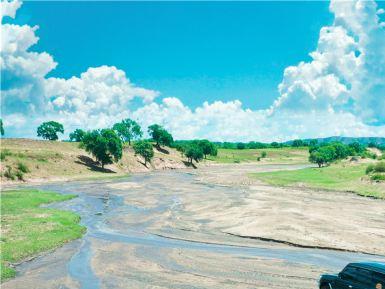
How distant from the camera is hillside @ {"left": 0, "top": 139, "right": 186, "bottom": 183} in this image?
115 metres

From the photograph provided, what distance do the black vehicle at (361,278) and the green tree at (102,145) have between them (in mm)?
126072

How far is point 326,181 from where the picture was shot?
96625 millimetres

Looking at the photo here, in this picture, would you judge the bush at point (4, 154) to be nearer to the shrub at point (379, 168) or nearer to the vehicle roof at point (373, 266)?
the shrub at point (379, 168)

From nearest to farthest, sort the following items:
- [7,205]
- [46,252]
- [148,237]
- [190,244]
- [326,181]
Answer: [46,252], [190,244], [148,237], [7,205], [326,181]

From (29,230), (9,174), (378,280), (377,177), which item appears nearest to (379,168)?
(377,177)

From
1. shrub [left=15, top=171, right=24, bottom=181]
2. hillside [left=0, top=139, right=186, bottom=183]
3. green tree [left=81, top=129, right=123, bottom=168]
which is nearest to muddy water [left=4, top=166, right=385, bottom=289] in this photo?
shrub [left=15, top=171, right=24, bottom=181]

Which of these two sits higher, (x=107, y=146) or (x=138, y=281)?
(x=107, y=146)

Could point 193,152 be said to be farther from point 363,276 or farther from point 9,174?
point 363,276

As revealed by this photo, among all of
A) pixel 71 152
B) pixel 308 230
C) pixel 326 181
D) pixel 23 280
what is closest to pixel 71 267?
pixel 23 280

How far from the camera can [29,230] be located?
41.2 meters

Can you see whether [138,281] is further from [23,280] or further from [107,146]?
[107,146]

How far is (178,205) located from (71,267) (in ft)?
117

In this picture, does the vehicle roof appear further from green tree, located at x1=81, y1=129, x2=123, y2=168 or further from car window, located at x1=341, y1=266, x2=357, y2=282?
green tree, located at x1=81, y1=129, x2=123, y2=168

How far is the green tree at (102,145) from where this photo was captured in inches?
5551
